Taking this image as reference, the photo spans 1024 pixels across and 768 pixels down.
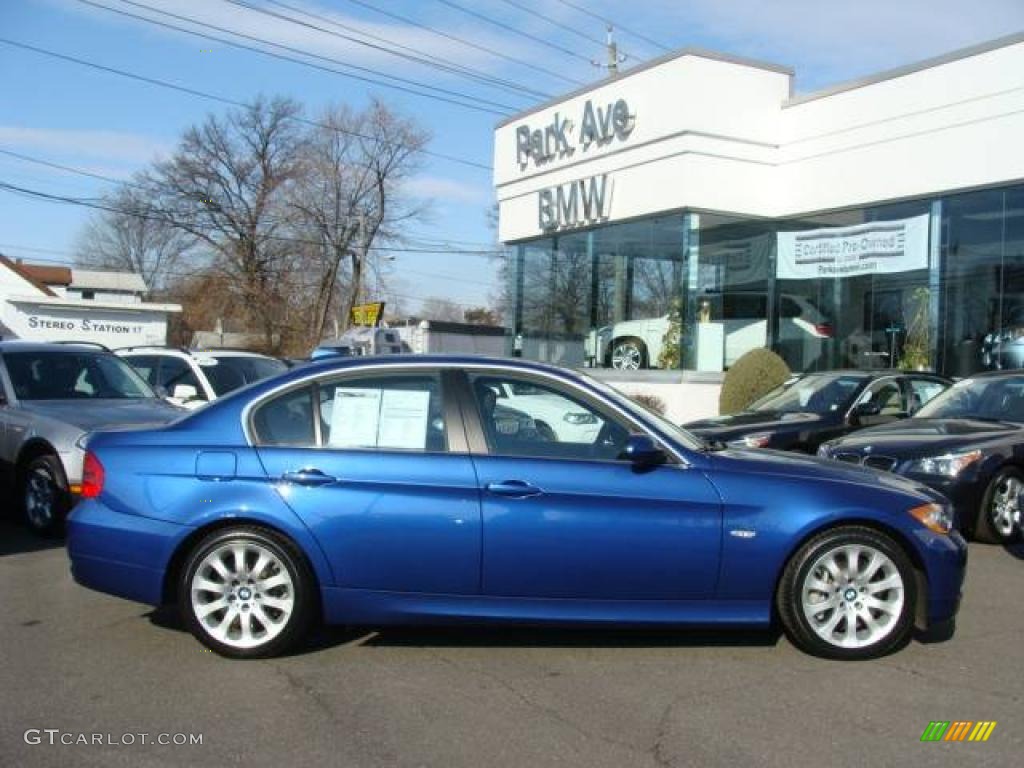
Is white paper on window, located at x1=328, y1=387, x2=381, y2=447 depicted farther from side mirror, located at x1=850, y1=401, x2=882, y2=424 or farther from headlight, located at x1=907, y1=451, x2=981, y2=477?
side mirror, located at x1=850, y1=401, x2=882, y2=424

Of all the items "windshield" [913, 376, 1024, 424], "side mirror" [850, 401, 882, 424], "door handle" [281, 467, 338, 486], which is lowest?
"door handle" [281, 467, 338, 486]

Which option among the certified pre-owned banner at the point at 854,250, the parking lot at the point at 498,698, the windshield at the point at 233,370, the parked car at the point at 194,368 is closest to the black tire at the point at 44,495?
the parking lot at the point at 498,698

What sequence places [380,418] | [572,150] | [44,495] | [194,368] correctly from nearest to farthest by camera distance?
[380,418] < [44,495] < [194,368] < [572,150]

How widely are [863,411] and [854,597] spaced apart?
6638mm

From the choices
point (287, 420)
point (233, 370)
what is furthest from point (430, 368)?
point (233, 370)

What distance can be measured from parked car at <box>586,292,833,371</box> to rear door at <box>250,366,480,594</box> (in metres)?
13.9

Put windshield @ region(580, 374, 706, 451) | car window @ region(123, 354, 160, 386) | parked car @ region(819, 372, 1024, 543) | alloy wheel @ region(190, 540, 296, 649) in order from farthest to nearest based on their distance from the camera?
1. car window @ region(123, 354, 160, 386)
2. parked car @ region(819, 372, 1024, 543)
3. windshield @ region(580, 374, 706, 451)
4. alloy wheel @ region(190, 540, 296, 649)

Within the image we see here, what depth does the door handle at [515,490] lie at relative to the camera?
4.87 m

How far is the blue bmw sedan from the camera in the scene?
4.86 m

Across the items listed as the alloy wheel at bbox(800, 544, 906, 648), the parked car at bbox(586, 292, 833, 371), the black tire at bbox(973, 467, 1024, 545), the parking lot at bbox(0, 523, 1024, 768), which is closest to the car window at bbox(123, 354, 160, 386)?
the parking lot at bbox(0, 523, 1024, 768)

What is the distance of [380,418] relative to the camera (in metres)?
5.12

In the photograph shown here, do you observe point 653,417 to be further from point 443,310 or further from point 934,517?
point 443,310

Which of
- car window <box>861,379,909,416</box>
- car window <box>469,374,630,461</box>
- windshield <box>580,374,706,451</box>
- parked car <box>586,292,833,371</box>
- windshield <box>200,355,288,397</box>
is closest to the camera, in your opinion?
car window <box>469,374,630,461</box>

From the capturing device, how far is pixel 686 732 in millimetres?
4117
